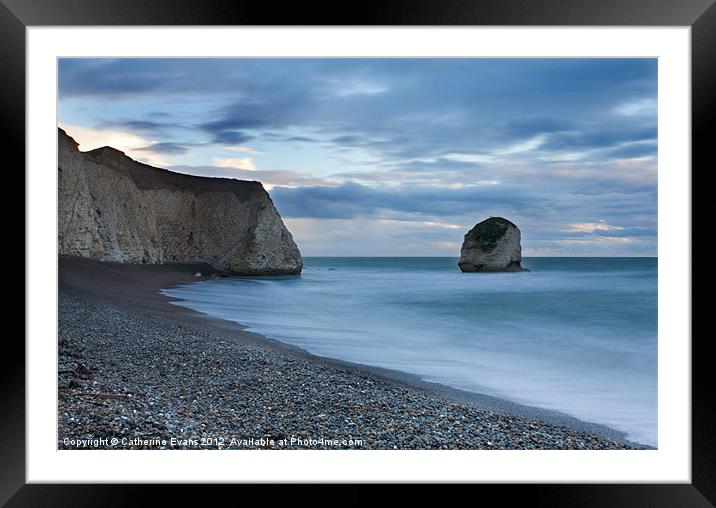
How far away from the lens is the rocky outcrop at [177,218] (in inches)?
329

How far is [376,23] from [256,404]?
1.76 m

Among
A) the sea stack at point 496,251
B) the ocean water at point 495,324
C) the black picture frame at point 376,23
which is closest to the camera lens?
the black picture frame at point 376,23

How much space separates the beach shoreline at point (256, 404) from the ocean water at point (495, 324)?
1.10 ft

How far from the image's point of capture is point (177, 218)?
10781 millimetres

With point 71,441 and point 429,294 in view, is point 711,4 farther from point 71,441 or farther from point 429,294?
point 429,294

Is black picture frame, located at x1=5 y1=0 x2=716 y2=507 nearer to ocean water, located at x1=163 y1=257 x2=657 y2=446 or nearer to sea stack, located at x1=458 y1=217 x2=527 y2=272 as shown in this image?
ocean water, located at x1=163 y1=257 x2=657 y2=446

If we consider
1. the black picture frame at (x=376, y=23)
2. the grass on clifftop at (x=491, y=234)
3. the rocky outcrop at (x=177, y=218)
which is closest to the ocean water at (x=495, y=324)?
the grass on clifftop at (x=491, y=234)

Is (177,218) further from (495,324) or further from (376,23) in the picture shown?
(376,23)

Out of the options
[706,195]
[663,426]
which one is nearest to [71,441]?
[663,426]

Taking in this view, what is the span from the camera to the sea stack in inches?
284

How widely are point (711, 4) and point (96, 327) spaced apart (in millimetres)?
3695

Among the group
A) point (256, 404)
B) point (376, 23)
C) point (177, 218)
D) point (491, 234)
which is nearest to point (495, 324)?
point (491, 234)

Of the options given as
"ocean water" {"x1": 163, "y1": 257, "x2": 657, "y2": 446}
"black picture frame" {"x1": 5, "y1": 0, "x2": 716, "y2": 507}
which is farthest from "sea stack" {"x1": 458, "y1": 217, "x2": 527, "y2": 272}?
"black picture frame" {"x1": 5, "y1": 0, "x2": 716, "y2": 507}

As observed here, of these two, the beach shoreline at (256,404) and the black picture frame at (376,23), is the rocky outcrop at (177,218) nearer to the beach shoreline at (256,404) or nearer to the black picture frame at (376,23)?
the beach shoreline at (256,404)
